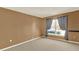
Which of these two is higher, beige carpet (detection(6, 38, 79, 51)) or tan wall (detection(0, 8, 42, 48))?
tan wall (detection(0, 8, 42, 48))

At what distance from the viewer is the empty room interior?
4.12m

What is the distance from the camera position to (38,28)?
7957 millimetres

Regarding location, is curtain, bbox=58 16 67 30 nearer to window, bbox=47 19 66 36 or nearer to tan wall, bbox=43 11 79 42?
window, bbox=47 19 66 36

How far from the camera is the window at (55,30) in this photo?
6.89 metres

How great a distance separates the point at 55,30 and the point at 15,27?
10.9 feet

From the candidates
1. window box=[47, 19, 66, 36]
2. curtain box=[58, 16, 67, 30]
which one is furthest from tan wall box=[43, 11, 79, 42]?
window box=[47, 19, 66, 36]

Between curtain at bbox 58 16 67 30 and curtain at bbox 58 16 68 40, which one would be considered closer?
curtain at bbox 58 16 68 40

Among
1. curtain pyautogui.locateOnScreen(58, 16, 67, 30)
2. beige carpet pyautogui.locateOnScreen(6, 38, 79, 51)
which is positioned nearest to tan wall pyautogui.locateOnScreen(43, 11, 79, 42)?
curtain pyautogui.locateOnScreen(58, 16, 67, 30)

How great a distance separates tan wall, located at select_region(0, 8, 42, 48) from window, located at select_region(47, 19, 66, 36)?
125 cm

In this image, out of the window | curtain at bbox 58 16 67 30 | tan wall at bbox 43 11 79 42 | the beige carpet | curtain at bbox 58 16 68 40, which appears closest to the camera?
the beige carpet

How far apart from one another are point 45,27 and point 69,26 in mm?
2341

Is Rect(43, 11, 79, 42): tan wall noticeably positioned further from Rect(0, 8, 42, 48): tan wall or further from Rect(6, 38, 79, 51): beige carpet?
Rect(0, 8, 42, 48): tan wall

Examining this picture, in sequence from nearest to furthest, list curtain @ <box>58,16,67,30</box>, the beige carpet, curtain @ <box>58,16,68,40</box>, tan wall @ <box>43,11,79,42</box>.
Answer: the beige carpet, tan wall @ <box>43,11,79,42</box>, curtain @ <box>58,16,68,40</box>, curtain @ <box>58,16,67,30</box>
